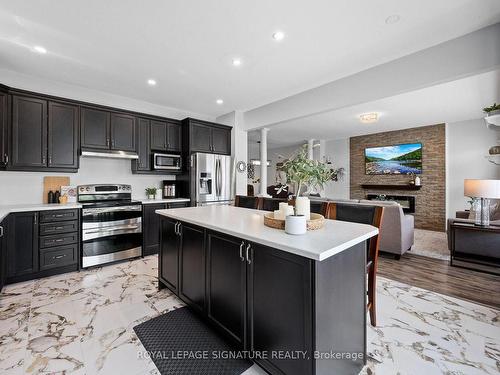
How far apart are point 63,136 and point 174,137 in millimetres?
1710

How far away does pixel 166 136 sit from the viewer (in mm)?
→ 4457

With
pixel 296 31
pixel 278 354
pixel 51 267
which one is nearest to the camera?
pixel 278 354

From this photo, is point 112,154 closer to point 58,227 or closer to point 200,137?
point 58,227

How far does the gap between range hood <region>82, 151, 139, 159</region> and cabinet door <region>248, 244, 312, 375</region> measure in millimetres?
3262

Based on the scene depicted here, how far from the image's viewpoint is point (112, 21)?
87.2 inches

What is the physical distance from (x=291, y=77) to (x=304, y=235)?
269 centimetres

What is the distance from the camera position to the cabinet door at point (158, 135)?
4.29m

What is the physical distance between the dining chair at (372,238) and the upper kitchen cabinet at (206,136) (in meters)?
3.19

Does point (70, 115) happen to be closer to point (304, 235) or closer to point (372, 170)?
point (304, 235)

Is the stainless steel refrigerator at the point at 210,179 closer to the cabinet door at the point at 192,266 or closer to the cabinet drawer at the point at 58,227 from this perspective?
the cabinet drawer at the point at 58,227

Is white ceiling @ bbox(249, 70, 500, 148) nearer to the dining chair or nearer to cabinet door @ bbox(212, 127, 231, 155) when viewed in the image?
cabinet door @ bbox(212, 127, 231, 155)

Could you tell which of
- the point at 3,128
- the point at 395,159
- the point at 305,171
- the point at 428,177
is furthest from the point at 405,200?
the point at 3,128

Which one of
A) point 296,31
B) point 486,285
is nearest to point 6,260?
point 296,31

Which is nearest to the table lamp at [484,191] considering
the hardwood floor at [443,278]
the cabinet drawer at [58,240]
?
the hardwood floor at [443,278]
